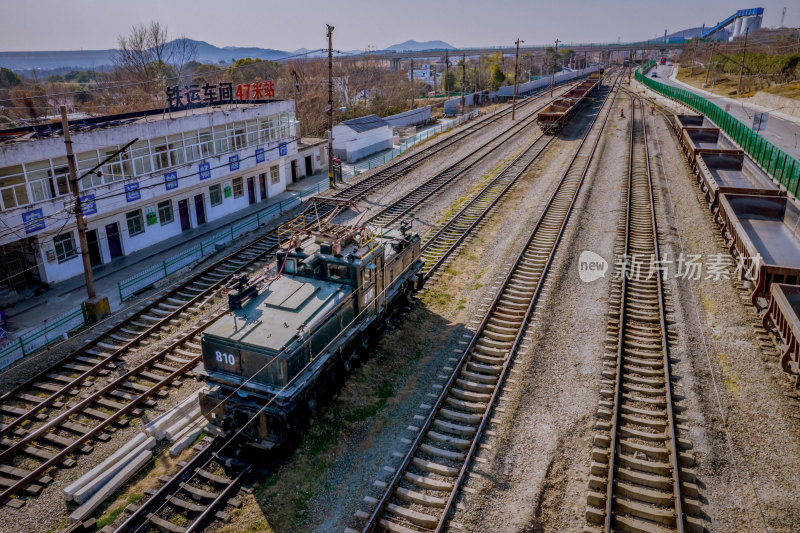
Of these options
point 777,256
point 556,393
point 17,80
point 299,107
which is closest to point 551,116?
point 299,107

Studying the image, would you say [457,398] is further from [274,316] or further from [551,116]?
[551,116]

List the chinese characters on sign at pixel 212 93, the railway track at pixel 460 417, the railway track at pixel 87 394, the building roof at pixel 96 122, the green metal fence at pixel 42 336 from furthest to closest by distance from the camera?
the chinese characters on sign at pixel 212 93 → the building roof at pixel 96 122 → the green metal fence at pixel 42 336 → the railway track at pixel 87 394 → the railway track at pixel 460 417

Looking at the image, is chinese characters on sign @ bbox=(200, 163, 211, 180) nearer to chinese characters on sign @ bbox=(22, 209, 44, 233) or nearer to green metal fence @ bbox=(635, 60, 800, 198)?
chinese characters on sign @ bbox=(22, 209, 44, 233)

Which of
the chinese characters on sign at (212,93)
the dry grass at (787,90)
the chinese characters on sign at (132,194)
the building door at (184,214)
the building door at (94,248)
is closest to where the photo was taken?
the building door at (94,248)

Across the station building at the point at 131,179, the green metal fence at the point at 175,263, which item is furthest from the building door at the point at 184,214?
the green metal fence at the point at 175,263

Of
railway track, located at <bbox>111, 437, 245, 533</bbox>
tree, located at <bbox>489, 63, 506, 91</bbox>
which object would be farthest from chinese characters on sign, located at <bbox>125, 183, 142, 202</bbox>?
tree, located at <bbox>489, 63, 506, 91</bbox>

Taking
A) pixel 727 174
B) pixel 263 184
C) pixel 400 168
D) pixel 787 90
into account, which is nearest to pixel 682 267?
pixel 727 174

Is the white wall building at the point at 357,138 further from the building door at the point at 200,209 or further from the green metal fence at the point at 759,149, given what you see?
the green metal fence at the point at 759,149
